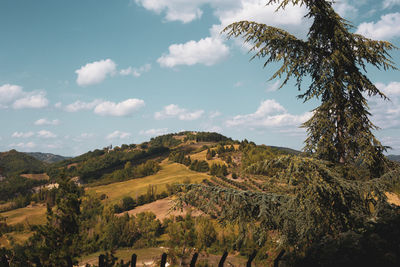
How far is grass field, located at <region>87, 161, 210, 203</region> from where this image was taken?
124825 mm

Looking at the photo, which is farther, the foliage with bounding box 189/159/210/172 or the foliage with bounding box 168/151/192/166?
the foliage with bounding box 168/151/192/166

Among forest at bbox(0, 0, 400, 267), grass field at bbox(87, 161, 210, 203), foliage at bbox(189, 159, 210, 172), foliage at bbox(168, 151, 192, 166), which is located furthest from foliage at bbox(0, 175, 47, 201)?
forest at bbox(0, 0, 400, 267)

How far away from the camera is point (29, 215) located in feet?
372

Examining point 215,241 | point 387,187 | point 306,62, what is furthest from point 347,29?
point 215,241

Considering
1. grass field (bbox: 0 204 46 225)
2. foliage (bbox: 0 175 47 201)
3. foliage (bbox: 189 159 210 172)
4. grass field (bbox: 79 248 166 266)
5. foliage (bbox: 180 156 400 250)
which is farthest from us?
foliage (bbox: 0 175 47 201)

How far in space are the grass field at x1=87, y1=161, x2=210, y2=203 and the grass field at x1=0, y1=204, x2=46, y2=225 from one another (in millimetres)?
25351

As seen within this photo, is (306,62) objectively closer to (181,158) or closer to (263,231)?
(263,231)

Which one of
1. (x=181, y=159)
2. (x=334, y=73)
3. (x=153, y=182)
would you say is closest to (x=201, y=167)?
(x=153, y=182)

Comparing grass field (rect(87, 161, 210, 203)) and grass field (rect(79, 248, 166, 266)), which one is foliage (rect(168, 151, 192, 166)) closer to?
grass field (rect(87, 161, 210, 203))

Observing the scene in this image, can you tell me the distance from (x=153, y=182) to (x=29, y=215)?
58.6m

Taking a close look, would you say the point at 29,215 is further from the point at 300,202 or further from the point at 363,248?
the point at 363,248

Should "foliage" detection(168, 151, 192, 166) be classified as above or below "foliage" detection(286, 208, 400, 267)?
above

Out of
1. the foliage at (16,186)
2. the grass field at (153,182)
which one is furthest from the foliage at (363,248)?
the foliage at (16,186)

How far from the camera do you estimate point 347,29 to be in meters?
6.23
